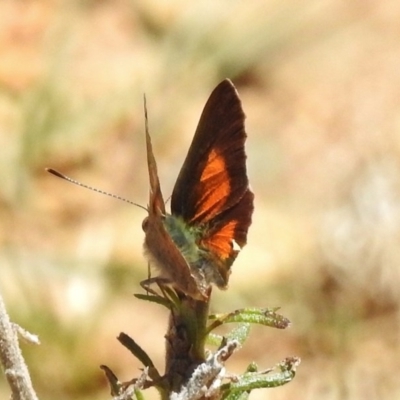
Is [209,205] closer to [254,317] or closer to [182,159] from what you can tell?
[254,317]

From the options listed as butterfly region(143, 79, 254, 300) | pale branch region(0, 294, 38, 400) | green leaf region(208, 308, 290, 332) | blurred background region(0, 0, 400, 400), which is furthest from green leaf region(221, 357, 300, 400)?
blurred background region(0, 0, 400, 400)

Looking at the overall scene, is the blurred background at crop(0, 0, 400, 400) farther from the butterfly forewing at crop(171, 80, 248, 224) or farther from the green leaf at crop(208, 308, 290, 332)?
the green leaf at crop(208, 308, 290, 332)

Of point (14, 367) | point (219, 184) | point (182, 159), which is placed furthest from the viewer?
point (182, 159)

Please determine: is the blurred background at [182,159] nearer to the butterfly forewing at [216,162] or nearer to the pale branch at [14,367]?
the butterfly forewing at [216,162]

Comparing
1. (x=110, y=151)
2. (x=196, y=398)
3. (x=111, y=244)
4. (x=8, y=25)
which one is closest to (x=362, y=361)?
(x=111, y=244)

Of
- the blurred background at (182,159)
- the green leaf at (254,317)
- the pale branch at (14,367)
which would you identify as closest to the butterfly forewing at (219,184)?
the green leaf at (254,317)

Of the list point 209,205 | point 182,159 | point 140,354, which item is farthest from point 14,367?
point 182,159

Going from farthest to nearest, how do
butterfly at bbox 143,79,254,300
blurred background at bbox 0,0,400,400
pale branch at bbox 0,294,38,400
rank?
1. blurred background at bbox 0,0,400,400
2. butterfly at bbox 143,79,254,300
3. pale branch at bbox 0,294,38,400
